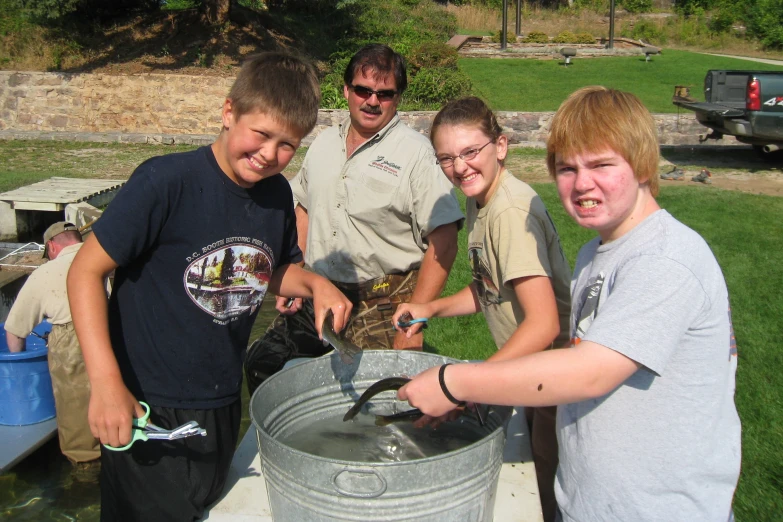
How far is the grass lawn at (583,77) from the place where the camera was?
17.9 meters

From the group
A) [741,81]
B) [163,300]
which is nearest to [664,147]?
[741,81]

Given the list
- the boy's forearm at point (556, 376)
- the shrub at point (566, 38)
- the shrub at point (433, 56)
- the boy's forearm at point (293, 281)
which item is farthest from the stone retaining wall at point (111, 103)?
the shrub at point (566, 38)

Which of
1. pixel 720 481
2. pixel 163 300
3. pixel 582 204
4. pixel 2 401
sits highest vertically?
pixel 582 204

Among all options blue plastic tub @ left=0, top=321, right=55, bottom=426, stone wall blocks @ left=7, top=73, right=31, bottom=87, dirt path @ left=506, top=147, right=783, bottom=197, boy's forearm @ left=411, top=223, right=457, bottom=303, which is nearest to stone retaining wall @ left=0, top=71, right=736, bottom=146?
stone wall blocks @ left=7, top=73, right=31, bottom=87

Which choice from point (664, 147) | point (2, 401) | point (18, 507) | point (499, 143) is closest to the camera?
point (499, 143)

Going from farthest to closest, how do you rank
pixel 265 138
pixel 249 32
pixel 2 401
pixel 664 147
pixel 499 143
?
1. pixel 249 32
2. pixel 664 147
3. pixel 2 401
4. pixel 499 143
5. pixel 265 138

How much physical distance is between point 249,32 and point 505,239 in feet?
61.2

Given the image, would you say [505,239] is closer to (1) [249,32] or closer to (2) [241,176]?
(2) [241,176]

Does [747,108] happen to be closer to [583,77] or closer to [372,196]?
[583,77]

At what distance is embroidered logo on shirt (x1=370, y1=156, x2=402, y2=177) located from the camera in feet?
12.4

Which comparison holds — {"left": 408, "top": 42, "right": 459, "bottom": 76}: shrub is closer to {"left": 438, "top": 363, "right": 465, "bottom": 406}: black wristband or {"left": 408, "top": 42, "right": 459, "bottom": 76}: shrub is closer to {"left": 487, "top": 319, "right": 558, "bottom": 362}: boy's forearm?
{"left": 487, "top": 319, "right": 558, "bottom": 362}: boy's forearm

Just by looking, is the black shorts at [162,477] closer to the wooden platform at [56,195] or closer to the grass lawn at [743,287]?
the grass lawn at [743,287]

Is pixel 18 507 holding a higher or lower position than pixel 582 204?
lower

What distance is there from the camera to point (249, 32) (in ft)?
64.6
